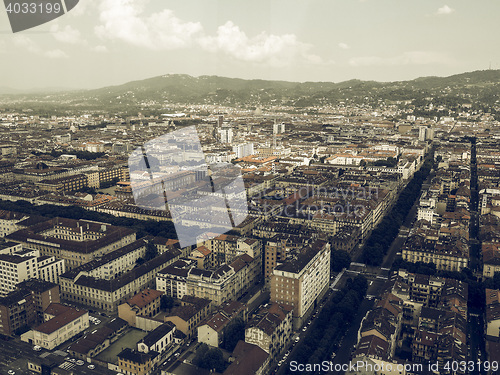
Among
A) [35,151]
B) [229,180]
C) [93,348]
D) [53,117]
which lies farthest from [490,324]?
[53,117]

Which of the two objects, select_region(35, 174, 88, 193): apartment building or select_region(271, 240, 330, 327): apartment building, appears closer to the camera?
select_region(271, 240, 330, 327): apartment building

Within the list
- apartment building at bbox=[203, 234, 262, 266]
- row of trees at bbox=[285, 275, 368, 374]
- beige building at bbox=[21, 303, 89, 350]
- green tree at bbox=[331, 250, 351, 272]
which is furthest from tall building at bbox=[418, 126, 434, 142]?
beige building at bbox=[21, 303, 89, 350]

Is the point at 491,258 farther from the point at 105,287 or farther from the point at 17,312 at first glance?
the point at 17,312

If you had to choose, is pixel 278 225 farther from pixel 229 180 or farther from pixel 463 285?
pixel 229 180

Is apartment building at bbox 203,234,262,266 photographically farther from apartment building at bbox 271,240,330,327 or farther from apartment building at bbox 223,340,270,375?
apartment building at bbox 223,340,270,375

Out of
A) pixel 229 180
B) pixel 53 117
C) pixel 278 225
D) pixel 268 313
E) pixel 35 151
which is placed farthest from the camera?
pixel 53 117

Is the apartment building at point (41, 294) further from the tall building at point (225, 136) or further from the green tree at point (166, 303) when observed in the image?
the tall building at point (225, 136)
